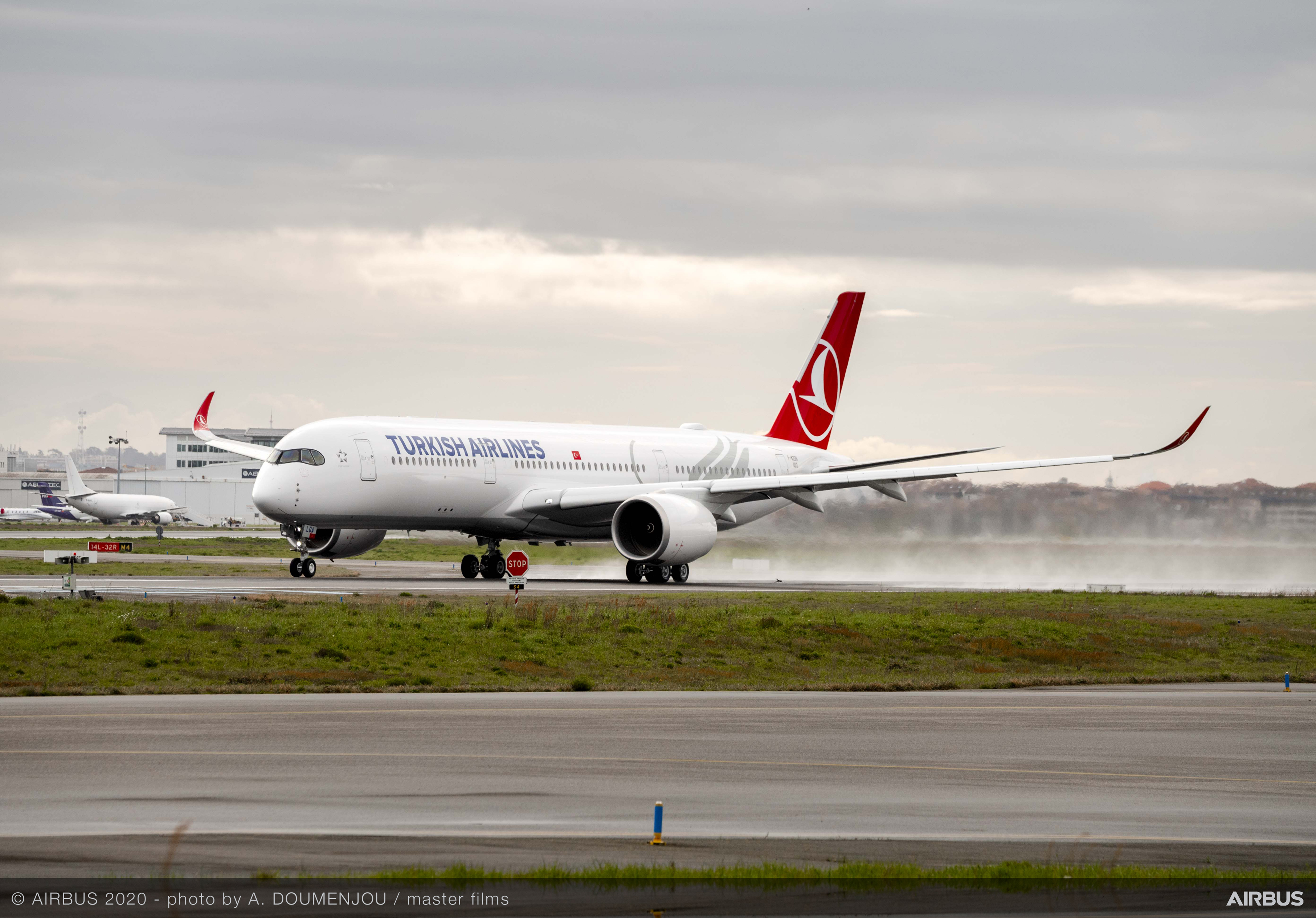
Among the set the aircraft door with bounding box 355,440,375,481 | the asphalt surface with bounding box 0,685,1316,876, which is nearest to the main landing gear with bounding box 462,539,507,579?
the aircraft door with bounding box 355,440,375,481

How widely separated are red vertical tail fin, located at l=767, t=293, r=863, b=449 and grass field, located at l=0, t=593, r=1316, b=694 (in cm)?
2260

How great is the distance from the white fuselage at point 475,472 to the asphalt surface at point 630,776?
2105 cm

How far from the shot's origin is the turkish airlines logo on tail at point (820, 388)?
6306cm

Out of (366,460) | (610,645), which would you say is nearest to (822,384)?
(366,460)

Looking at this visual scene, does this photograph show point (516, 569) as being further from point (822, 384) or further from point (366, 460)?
point (822, 384)

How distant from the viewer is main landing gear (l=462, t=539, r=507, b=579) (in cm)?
5025

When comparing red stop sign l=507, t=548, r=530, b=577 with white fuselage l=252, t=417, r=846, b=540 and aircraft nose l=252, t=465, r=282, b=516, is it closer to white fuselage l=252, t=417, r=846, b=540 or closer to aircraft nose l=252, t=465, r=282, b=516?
white fuselage l=252, t=417, r=846, b=540

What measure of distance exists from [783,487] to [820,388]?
14.5 m

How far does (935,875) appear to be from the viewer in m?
10.9

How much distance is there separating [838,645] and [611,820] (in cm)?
2017

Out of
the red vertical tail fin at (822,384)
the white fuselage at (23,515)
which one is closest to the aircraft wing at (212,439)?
the red vertical tail fin at (822,384)

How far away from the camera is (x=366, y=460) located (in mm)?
44281

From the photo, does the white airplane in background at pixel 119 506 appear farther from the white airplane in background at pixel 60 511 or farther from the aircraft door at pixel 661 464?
the aircraft door at pixel 661 464

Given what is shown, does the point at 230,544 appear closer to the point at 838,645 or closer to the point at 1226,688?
the point at 838,645
